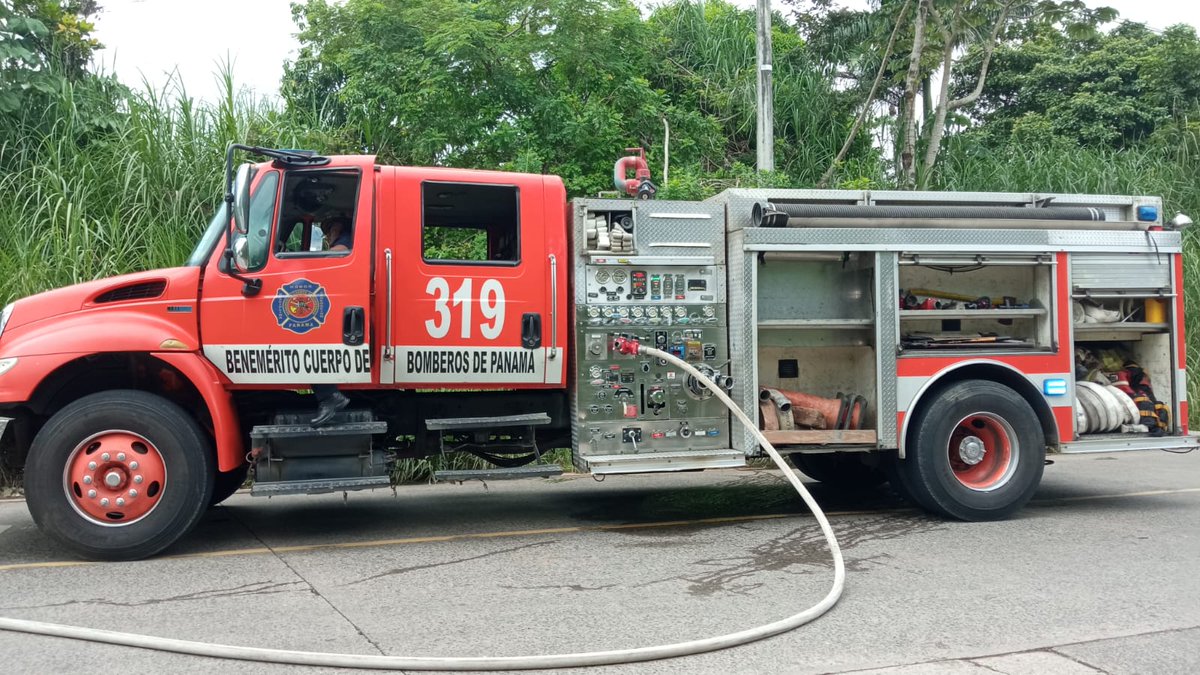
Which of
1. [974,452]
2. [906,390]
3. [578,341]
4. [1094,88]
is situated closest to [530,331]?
[578,341]

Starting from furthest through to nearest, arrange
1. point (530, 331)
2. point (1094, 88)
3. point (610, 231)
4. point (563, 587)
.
Answer: point (1094, 88)
point (610, 231)
point (530, 331)
point (563, 587)

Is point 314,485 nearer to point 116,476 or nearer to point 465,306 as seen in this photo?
point 116,476

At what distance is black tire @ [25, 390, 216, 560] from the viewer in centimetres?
635

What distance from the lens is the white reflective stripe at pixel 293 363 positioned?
6762mm

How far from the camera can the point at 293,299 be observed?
22.4 ft

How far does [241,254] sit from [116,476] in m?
1.64

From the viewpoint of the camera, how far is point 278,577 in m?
6.10

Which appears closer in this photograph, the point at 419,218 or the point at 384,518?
the point at 419,218

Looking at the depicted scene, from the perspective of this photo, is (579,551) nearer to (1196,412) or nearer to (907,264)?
(907,264)

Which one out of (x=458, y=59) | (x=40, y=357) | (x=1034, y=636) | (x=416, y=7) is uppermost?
(x=416, y=7)

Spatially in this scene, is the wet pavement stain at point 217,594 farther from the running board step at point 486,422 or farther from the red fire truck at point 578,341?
the running board step at point 486,422

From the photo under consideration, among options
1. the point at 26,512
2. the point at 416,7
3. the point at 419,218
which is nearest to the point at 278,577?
the point at 419,218

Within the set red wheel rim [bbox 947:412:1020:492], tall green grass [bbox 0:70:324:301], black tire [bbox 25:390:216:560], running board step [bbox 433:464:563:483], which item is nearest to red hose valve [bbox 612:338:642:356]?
running board step [bbox 433:464:563:483]

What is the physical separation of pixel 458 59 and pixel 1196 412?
36.0 ft
